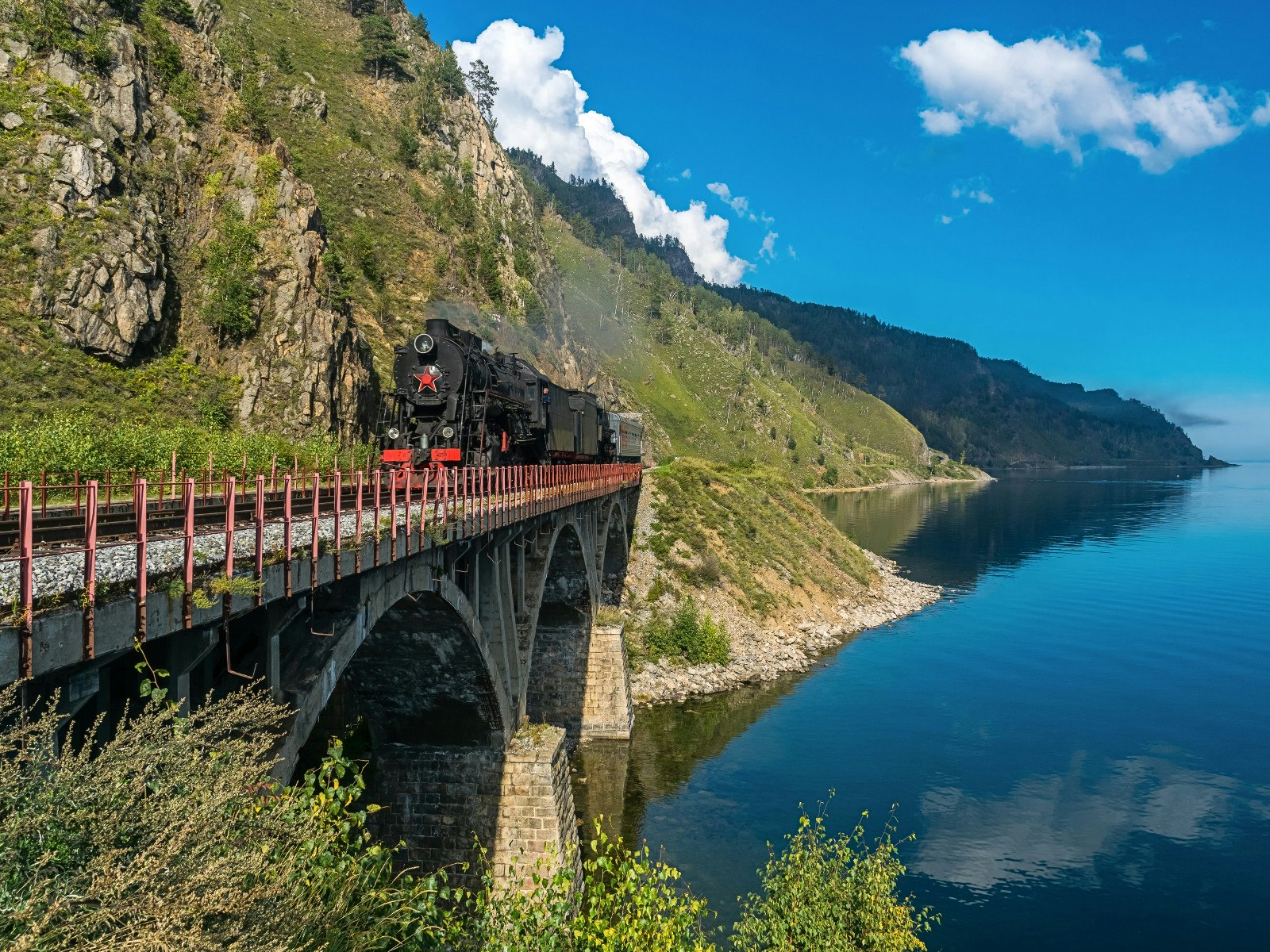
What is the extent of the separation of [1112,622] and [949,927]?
4034cm

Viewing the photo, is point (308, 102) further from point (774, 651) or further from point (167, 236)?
point (774, 651)

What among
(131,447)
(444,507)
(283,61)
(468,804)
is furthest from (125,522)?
(283,61)

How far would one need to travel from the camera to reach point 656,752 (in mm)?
33156

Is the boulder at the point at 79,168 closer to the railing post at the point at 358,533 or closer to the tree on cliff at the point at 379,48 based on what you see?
the railing post at the point at 358,533

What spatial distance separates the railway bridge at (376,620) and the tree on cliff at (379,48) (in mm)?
96149

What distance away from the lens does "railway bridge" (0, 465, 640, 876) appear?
21.3ft

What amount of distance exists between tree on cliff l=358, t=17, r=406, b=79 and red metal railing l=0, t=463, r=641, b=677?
103m

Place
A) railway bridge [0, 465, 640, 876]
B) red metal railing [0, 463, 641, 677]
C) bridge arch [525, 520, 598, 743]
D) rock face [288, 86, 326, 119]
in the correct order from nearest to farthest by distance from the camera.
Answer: red metal railing [0, 463, 641, 677] → railway bridge [0, 465, 640, 876] → bridge arch [525, 520, 598, 743] → rock face [288, 86, 326, 119]

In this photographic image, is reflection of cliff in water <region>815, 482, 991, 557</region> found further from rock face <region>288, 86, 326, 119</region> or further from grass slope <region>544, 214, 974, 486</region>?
rock face <region>288, 86, 326, 119</region>

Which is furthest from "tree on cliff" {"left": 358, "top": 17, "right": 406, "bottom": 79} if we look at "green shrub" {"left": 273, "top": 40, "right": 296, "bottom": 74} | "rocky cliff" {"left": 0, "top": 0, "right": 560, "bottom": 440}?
"rocky cliff" {"left": 0, "top": 0, "right": 560, "bottom": 440}

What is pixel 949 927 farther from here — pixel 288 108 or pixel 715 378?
pixel 715 378

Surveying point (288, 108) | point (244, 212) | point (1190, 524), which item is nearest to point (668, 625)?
point (244, 212)

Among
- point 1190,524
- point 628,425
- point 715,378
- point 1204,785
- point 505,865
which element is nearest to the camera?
point 505,865

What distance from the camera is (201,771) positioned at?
6262mm
